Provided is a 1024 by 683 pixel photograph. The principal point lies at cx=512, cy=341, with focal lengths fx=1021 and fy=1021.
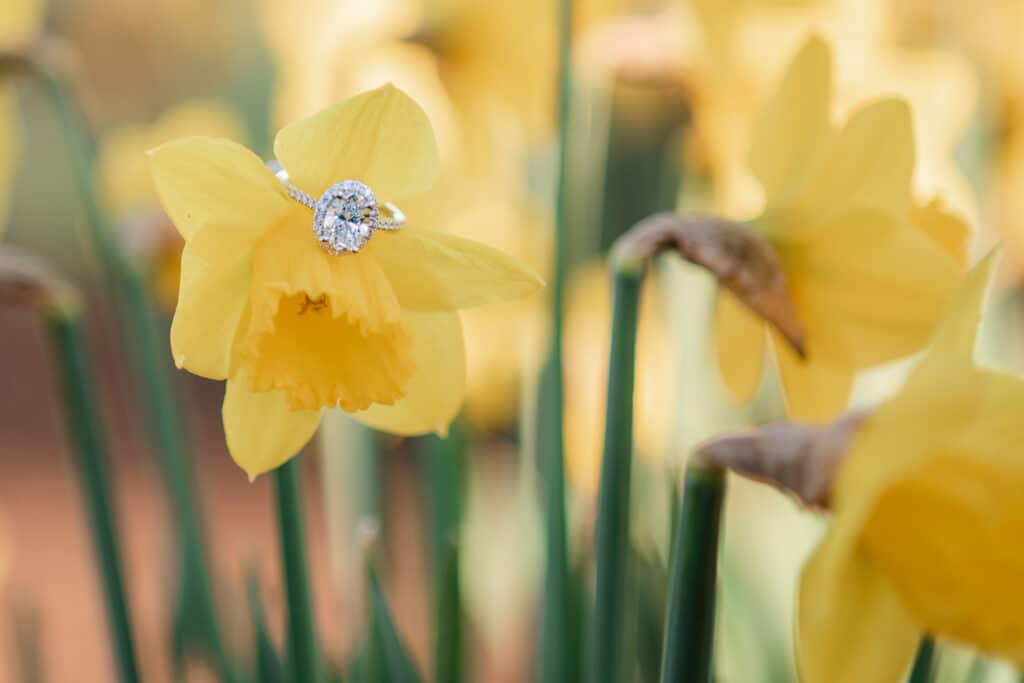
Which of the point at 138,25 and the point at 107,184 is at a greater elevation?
the point at 138,25

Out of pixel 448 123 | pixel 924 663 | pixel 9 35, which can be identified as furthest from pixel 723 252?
Result: pixel 9 35

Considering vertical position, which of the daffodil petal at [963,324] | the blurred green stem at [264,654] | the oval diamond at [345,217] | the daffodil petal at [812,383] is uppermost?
the oval diamond at [345,217]

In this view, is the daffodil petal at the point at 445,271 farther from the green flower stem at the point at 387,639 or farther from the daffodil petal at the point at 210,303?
the green flower stem at the point at 387,639

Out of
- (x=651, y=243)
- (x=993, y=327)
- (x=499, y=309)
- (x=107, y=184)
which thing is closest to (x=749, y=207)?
(x=499, y=309)

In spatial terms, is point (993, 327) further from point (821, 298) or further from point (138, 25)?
point (138, 25)

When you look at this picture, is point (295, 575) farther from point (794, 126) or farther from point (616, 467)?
point (794, 126)

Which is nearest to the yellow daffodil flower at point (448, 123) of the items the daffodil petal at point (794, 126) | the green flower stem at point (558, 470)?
the green flower stem at point (558, 470)
